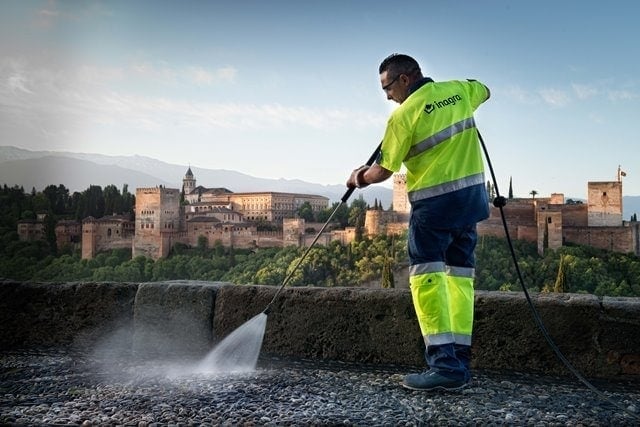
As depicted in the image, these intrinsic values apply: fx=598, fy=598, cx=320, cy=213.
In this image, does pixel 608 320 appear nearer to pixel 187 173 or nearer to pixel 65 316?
pixel 65 316

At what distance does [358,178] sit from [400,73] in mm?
516

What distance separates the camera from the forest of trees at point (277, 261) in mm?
43500

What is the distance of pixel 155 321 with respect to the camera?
3465mm

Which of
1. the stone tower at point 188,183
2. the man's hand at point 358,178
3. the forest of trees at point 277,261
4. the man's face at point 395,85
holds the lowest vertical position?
the forest of trees at point 277,261

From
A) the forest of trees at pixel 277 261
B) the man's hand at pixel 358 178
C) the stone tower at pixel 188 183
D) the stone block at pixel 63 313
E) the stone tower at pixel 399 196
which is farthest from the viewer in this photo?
the stone tower at pixel 188 183

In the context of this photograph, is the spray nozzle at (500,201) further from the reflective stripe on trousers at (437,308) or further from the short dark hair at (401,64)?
the short dark hair at (401,64)

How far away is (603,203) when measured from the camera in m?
53.0

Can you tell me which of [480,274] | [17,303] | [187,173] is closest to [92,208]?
[187,173]

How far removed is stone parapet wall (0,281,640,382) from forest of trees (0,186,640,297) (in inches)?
1370

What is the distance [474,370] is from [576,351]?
0.48m

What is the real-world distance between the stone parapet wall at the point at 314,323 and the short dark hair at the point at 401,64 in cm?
110

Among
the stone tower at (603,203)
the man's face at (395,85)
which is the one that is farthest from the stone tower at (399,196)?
the man's face at (395,85)

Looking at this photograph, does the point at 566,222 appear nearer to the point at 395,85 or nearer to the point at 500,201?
the point at 500,201

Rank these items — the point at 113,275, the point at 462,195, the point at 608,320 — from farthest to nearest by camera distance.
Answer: the point at 113,275 → the point at 608,320 → the point at 462,195
